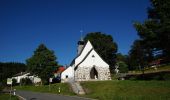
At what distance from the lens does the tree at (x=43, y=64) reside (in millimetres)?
66750

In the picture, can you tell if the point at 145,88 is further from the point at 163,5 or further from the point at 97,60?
the point at 97,60

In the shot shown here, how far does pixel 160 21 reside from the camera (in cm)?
3841

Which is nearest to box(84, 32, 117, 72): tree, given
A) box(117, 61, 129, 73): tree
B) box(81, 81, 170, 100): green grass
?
box(117, 61, 129, 73): tree

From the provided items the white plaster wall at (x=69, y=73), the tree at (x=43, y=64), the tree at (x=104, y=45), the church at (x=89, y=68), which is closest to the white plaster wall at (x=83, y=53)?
the church at (x=89, y=68)

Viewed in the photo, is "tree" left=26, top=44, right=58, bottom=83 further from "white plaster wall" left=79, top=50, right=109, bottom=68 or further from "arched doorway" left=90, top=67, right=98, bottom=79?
"arched doorway" left=90, top=67, right=98, bottom=79

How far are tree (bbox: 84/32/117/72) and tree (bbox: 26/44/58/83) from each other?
608 inches

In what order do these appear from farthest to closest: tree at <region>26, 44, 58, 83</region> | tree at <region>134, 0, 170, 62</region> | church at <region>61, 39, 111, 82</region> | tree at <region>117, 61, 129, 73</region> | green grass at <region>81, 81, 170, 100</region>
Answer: tree at <region>117, 61, 129, 73</region> → tree at <region>26, 44, 58, 83</region> → church at <region>61, 39, 111, 82</region> → tree at <region>134, 0, 170, 62</region> → green grass at <region>81, 81, 170, 100</region>

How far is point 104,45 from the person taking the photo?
8025cm

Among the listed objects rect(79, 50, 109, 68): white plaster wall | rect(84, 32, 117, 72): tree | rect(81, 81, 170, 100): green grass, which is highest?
rect(84, 32, 117, 72): tree

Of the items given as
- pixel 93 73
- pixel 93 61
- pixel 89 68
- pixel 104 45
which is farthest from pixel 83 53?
pixel 104 45

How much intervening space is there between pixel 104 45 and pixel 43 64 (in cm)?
2096

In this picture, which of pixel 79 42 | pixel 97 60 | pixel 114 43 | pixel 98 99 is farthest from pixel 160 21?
pixel 114 43

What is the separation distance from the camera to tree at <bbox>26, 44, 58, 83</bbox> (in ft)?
219

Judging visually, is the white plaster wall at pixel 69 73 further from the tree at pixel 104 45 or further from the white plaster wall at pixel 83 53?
the tree at pixel 104 45
